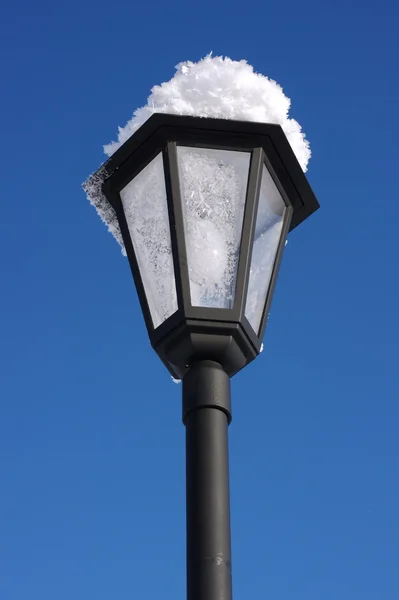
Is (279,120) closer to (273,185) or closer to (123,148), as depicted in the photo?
(273,185)

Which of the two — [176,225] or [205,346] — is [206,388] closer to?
[205,346]

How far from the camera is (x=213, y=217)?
249 cm

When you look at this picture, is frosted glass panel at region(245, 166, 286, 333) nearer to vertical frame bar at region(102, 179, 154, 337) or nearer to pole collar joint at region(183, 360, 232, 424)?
pole collar joint at region(183, 360, 232, 424)

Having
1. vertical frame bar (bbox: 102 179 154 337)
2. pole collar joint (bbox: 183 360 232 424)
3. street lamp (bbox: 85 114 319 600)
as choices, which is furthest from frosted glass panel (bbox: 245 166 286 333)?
vertical frame bar (bbox: 102 179 154 337)

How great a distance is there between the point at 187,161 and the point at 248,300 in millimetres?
486

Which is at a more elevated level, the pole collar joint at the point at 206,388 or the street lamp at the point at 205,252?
the street lamp at the point at 205,252

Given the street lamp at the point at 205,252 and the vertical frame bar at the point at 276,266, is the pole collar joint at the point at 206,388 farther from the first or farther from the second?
the vertical frame bar at the point at 276,266

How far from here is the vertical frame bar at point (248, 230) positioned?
236 centimetres

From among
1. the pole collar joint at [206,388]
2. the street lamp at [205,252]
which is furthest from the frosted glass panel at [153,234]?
the pole collar joint at [206,388]

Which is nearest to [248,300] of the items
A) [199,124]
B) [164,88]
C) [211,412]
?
[211,412]

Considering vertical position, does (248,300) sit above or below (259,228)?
below

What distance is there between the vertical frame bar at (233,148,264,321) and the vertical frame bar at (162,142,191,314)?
0.46 feet

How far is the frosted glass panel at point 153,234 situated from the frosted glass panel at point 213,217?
0.24ft

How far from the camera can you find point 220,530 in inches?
82.0
